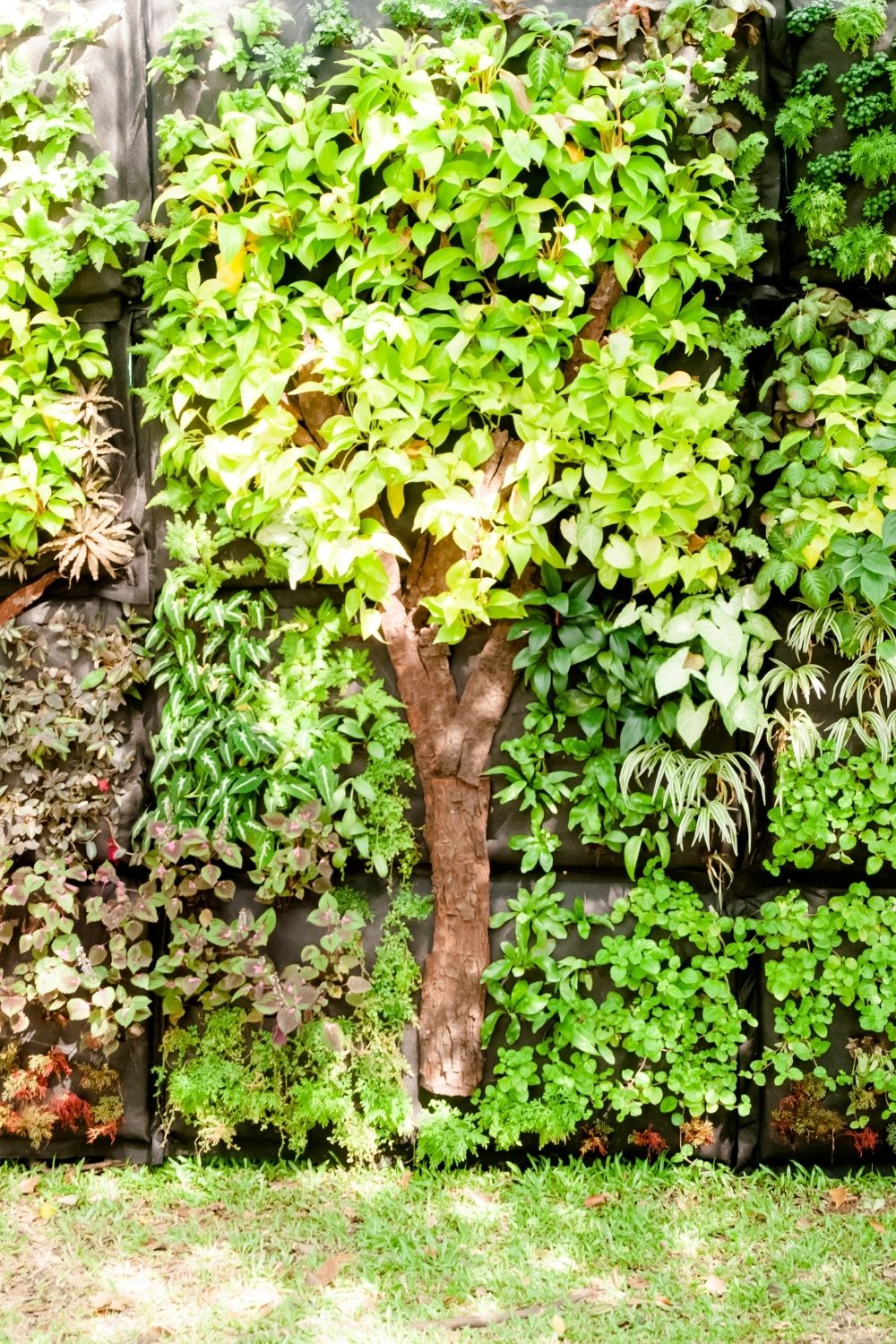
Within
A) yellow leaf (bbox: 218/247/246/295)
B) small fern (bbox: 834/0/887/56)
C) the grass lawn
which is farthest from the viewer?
yellow leaf (bbox: 218/247/246/295)

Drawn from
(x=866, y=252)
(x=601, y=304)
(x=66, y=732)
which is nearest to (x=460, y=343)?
(x=601, y=304)

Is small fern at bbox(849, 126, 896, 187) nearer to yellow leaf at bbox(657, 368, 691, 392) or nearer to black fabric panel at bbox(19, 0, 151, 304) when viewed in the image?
yellow leaf at bbox(657, 368, 691, 392)

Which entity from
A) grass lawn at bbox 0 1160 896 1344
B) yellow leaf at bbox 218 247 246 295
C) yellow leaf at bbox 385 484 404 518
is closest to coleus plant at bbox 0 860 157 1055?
grass lawn at bbox 0 1160 896 1344

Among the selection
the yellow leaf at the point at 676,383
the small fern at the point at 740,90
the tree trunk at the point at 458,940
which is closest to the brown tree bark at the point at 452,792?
the tree trunk at the point at 458,940


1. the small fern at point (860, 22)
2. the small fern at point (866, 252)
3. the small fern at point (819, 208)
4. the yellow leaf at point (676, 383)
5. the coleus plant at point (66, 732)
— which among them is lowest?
the coleus plant at point (66, 732)

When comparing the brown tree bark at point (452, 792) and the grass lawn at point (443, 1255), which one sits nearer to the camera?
the grass lawn at point (443, 1255)

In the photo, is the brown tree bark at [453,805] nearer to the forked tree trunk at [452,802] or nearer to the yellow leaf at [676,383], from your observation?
the forked tree trunk at [452,802]

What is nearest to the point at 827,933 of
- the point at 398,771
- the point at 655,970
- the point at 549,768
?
the point at 655,970

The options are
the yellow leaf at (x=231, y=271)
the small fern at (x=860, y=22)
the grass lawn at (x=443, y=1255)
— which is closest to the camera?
the grass lawn at (x=443, y=1255)

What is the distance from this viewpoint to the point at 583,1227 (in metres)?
2.39

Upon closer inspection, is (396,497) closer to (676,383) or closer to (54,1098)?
(676,383)

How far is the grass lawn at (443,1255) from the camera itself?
2.09m

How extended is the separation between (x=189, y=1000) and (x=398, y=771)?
2.95 feet

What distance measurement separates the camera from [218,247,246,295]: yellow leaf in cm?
257
